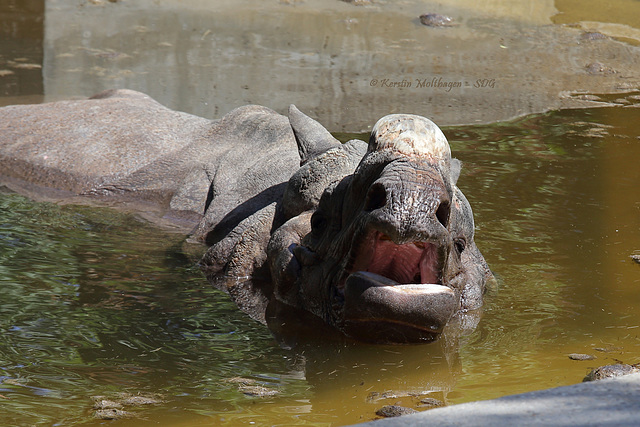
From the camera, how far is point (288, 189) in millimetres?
5562

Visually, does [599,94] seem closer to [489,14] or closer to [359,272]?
[489,14]

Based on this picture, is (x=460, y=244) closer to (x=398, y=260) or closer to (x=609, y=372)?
(x=398, y=260)

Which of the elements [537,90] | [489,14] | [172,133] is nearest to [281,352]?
[172,133]

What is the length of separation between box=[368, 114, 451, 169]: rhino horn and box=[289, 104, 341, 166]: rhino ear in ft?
4.83

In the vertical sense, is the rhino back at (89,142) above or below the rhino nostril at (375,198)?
below

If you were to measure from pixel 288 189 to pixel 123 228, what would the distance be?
4.95 ft

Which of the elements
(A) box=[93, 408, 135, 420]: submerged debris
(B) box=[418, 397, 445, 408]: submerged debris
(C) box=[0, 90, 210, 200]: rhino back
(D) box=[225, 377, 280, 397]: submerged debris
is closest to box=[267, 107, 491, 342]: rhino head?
(B) box=[418, 397, 445, 408]: submerged debris

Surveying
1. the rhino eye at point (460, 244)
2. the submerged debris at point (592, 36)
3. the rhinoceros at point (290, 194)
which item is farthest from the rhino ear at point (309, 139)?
the submerged debris at point (592, 36)

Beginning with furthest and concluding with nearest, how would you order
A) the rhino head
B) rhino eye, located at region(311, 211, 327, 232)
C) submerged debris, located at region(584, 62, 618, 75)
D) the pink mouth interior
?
submerged debris, located at region(584, 62, 618, 75)
rhino eye, located at region(311, 211, 327, 232)
the pink mouth interior
the rhino head

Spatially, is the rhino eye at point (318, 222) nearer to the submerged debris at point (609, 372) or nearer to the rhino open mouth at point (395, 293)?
the rhino open mouth at point (395, 293)

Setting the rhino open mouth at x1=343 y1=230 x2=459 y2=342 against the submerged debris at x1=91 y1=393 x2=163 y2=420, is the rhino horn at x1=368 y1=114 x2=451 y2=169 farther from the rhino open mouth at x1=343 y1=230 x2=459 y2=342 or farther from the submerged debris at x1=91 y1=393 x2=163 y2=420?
the submerged debris at x1=91 y1=393 x2=163 y2=420

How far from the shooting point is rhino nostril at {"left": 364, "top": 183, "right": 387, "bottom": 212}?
12.9ft

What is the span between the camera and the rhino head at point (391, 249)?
3861mm

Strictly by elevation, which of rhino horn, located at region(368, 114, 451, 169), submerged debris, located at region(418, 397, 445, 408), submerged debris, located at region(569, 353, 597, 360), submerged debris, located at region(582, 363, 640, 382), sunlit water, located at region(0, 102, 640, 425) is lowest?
sunlit water, located at region(0, 102, 640, 425)
